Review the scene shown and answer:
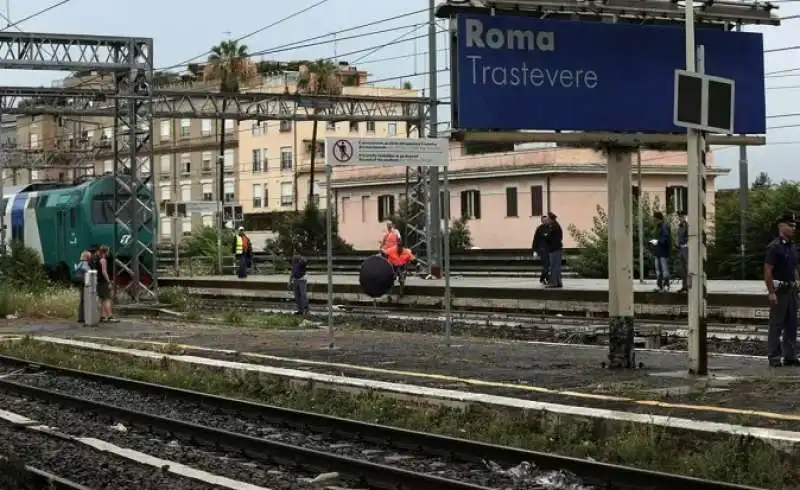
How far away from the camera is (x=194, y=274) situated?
48.3 metres

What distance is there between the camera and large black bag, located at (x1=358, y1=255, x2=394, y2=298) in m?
25.5

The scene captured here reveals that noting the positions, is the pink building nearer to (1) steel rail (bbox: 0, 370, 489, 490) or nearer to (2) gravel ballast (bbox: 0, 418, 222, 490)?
(1) steel rail (bbox: 0, 370, 489, 490)

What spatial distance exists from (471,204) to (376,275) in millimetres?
34355

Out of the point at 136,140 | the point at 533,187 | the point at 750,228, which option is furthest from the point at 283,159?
the point at 136,140

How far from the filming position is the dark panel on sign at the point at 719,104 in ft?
39.2

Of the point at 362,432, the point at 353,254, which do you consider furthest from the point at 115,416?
the point at 353,254

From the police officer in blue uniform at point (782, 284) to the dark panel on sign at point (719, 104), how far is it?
1.58 m

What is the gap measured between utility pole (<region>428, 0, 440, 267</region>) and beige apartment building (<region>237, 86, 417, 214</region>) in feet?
140

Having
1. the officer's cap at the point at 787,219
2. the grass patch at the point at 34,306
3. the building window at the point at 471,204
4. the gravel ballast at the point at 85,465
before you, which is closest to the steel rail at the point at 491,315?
the grass patch at the point at 34,306

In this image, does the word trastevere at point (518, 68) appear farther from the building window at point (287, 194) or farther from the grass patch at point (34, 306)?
the building window at point (287, 194)

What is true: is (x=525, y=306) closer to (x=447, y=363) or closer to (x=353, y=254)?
(x=447, y=363)

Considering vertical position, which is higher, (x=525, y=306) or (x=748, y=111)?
(x=748, y=111)

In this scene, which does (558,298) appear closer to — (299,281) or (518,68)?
(299,281)

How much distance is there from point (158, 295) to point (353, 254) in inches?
938
